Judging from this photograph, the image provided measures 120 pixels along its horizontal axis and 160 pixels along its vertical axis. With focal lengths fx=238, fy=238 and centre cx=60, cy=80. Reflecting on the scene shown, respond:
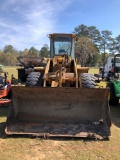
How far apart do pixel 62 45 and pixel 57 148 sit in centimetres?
535

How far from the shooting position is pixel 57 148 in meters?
4.54

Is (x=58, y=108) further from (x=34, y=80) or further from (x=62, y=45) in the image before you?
(x=62, y=45)

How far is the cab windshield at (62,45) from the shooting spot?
911 cm

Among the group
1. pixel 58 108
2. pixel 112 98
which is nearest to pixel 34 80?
pixel 58 108

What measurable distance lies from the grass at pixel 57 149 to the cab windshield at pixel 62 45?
15.3ft

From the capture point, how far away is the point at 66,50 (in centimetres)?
916

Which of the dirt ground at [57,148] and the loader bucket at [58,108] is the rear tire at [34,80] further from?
the dirt ground at [57,148]

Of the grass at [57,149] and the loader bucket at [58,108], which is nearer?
the grass at [57,149]

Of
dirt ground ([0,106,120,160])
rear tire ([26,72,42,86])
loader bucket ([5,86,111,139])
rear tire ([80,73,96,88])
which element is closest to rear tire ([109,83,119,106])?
rear tire ([80,73,96,88])

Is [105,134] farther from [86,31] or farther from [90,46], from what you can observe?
[86,31]

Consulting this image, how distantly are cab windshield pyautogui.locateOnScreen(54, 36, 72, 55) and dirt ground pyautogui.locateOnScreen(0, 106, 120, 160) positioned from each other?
466 cm

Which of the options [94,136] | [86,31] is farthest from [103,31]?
[94,136]

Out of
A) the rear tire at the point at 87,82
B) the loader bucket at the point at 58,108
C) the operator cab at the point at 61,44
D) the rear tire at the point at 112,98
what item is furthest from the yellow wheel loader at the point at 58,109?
the operator cab at the point at 61,44

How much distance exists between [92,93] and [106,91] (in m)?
0.32
